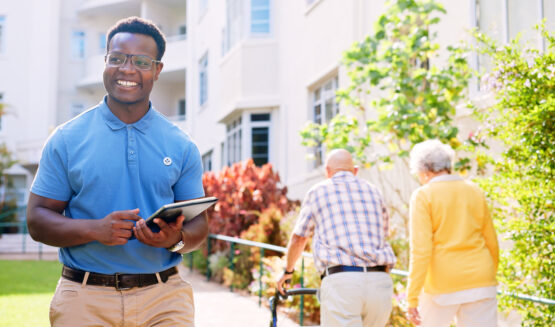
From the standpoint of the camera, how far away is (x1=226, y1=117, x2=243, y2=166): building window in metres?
18.7

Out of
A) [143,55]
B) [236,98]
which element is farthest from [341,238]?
[236,98]

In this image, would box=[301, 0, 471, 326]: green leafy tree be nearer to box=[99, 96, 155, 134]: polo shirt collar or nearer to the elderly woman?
the elderly woman

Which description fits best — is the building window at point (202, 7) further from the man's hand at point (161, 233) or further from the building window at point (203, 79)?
the man's hand at point (161, 233)

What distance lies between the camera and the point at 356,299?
4.73 m

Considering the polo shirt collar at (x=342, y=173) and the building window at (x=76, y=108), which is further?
the building window at (x=76, y=108)

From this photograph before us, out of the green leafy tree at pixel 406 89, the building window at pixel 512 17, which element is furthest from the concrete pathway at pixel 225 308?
the building window at pixel 512 17

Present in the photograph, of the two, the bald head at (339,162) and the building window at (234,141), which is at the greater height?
the building window at (234,141)

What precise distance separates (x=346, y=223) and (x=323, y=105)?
964 centimetres

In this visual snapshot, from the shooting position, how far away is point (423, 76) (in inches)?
330

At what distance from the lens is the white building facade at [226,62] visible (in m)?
12.4

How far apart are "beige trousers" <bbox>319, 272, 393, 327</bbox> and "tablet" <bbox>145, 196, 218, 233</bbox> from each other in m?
2.05

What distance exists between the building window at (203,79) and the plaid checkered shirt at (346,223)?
63.9 feet

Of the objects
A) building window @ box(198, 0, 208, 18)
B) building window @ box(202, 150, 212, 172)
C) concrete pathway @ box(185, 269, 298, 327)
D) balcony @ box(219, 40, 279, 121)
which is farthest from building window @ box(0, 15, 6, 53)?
concrete pathway @ box(185, 269, 298, 327)

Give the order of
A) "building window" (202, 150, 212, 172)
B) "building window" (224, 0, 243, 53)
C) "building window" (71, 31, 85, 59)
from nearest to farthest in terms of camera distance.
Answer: "building window" (224, 0, 243, 53)
"building window" (202, 150, 212, 172)
"building window" (71, 31, 85, 59)
